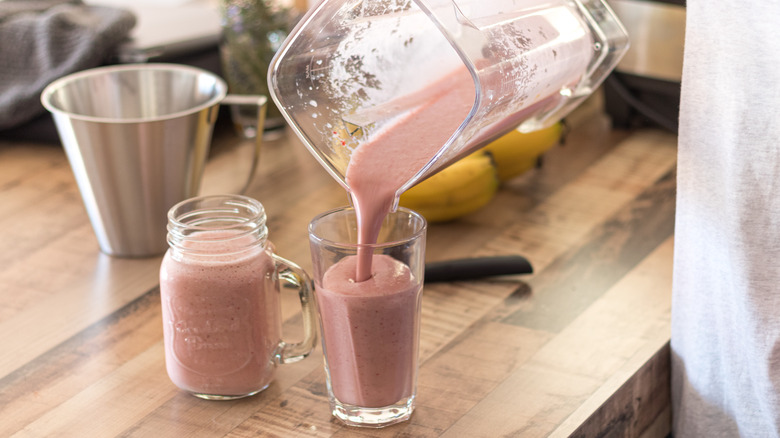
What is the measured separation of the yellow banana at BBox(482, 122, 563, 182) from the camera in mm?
1021

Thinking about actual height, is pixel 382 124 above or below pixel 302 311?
above

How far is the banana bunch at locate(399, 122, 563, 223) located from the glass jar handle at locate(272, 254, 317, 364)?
10.7 inches

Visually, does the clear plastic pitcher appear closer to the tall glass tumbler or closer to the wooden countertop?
the tall glass tumbler

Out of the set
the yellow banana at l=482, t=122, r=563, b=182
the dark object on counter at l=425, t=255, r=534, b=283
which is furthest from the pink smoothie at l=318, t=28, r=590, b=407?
the yellow banana at l=482, t=122, r=563, b=182

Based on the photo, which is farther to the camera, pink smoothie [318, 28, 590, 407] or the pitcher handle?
the pitcher handle

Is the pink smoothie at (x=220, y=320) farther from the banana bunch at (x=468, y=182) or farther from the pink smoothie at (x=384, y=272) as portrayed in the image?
the banana bunch at (x=468, y=182)

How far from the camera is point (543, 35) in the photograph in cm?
67

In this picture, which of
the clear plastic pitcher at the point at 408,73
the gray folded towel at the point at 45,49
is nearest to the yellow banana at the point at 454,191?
the clear plastic pitcher at the point at 408,73

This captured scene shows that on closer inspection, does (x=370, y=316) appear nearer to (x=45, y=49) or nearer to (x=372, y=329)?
(x=372, y=329)

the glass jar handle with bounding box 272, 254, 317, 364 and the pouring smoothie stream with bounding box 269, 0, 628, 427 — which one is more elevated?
the pouring smoothie stream with bounding box 269, 0, 628, 427

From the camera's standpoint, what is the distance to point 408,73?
0.61 meters

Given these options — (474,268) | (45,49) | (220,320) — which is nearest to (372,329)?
(220,320)

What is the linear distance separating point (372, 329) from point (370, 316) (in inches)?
0.4

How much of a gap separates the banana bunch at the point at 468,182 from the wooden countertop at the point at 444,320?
0.03 meters
